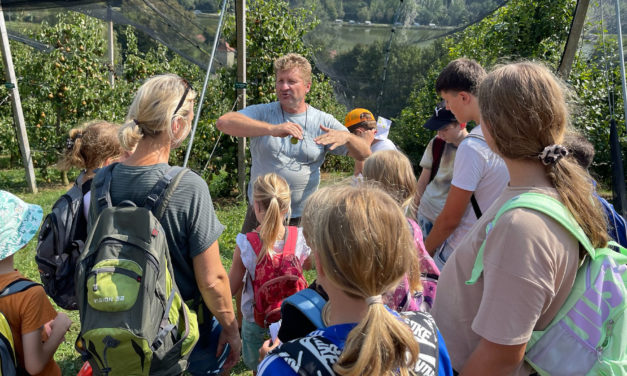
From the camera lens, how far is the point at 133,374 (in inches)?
61.4

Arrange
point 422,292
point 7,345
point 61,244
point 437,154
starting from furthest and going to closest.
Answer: point 437,154
point 61,244
point 422,292
point 7,345

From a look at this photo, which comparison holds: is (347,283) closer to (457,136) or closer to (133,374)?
(133,374)

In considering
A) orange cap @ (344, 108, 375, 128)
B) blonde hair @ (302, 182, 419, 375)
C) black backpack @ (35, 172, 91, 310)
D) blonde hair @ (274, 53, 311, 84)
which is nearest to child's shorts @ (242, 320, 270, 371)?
black backpack @ (35, 172, 91, 310)

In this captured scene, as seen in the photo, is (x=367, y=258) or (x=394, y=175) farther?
(x=394, y=175)

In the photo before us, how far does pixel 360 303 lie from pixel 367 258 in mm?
120

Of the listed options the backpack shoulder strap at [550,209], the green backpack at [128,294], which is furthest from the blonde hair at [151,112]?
the backpack shoulder strap at [550,209]

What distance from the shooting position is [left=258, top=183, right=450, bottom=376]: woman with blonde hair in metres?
0.98

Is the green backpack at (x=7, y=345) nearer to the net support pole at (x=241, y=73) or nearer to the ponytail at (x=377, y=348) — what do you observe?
the ponytail at (x=377, y=348)

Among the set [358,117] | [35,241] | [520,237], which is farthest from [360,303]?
[35,241]

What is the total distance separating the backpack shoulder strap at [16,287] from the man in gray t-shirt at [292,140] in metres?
1.66

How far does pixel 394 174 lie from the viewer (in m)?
2.09

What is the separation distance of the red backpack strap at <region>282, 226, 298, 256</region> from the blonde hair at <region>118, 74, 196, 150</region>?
839 mm

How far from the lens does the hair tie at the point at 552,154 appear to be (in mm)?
1190

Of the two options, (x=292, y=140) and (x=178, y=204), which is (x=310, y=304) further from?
(x=292, y=140)
